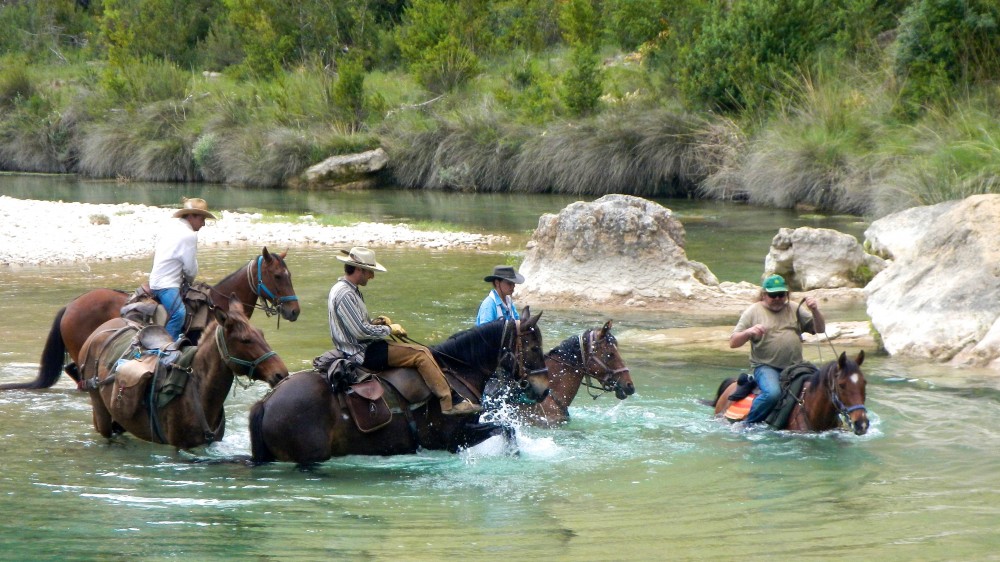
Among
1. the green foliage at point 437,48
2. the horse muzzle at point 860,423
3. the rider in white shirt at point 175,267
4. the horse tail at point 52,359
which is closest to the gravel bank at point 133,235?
the horse tail at point 52,359

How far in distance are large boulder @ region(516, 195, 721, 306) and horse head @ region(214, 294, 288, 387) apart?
904cm

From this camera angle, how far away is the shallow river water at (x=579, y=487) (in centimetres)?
633

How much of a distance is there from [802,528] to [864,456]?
240 centimetres

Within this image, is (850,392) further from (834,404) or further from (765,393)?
(765,393)

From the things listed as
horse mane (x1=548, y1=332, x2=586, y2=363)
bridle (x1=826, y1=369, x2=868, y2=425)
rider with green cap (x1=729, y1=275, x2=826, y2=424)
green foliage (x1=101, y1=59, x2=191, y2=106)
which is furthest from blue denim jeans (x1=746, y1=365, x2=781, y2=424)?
green foliage (x1=101, y1=59, x2=191, y2=106)

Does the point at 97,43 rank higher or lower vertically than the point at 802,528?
higher

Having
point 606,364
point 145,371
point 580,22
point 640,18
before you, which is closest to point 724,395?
point 606,364

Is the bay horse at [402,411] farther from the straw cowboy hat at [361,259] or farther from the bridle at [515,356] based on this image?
the straw cowboy hat at [361,259]

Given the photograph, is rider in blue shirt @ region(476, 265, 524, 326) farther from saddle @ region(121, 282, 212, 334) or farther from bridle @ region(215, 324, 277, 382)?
saddle @ region(121, 282, 212, 334)

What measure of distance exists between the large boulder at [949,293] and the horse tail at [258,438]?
7.73 meters

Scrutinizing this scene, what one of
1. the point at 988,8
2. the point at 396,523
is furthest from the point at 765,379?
the point at 988,8

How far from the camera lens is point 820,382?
9.12 m

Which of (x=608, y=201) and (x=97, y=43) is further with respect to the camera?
(x=97, y=43)

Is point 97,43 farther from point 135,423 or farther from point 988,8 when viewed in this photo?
point 135,423
